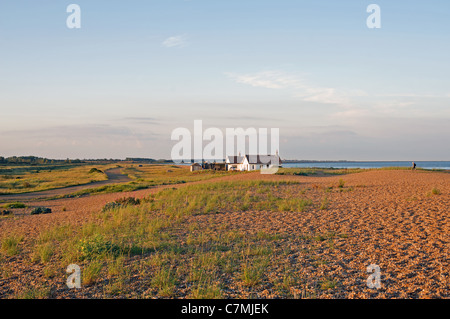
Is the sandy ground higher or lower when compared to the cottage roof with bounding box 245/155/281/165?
lower

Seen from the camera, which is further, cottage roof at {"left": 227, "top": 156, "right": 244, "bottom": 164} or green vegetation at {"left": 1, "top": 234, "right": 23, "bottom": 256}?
cottage roof at {"left": 227, "top": 156, "right": 244, "bottom": 164}

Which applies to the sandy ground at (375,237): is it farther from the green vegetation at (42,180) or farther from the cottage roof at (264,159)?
the cottage roof at (264,159)

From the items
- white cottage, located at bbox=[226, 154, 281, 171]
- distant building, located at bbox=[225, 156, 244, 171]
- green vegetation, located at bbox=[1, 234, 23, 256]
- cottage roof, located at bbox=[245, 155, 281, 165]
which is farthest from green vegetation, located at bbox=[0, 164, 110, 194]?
green vegetation, located at bbox=[1, 234, 23, 256]

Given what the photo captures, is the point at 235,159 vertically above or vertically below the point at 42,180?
above

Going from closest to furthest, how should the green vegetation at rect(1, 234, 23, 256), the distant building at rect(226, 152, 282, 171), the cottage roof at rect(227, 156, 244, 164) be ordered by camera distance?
1. the green vegetation at rect(1, 234, 23, 256)
2. the distant building at rect(226, 152, 282, 171)
3. the cottage roof at rect(227, 156, 244, 164)

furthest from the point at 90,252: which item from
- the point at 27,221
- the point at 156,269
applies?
the point at 27,221

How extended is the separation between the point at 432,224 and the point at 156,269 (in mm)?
9751

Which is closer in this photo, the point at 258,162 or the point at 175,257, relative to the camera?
the point at 175,257

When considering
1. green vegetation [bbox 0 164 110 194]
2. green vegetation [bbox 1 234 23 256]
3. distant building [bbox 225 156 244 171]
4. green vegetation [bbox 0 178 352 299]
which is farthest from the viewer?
distant building [bbox 225 156 244 171]

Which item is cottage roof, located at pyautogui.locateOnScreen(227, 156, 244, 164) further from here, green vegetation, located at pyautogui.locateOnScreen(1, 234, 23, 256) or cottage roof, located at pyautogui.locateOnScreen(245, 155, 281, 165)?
green vegetation, located at pyautogui.locateOnScreen(1, 234, 23, 256)

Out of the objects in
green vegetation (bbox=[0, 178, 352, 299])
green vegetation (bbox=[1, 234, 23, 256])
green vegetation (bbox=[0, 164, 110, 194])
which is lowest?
green vegetation (bbox=[0, 164, 110, 194])

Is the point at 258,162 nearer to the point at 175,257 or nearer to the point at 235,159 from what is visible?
the point at 235,159

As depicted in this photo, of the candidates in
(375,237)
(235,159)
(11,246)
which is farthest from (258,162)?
(11,246)
